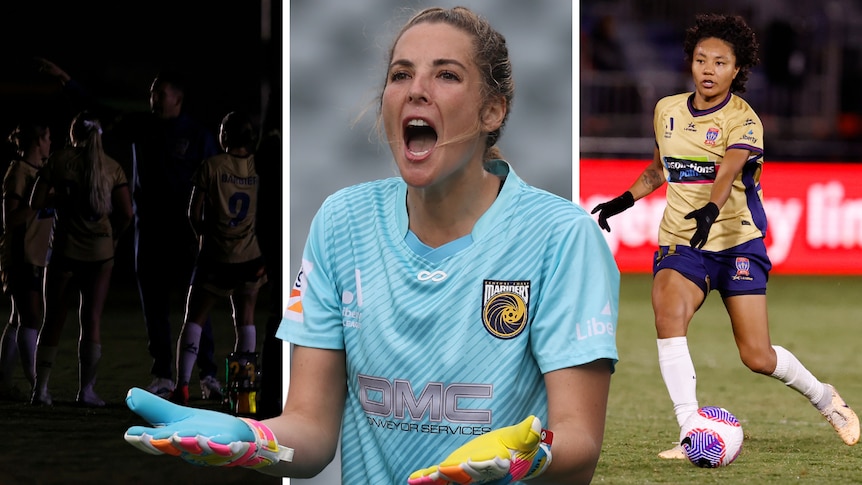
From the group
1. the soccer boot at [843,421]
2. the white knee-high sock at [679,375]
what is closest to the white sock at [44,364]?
the white knee-high sock at [679,375]

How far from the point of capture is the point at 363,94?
2678 mm

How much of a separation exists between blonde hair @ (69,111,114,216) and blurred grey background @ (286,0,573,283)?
119 inches

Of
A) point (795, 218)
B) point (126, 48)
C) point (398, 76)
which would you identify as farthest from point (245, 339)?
point (795, 218)

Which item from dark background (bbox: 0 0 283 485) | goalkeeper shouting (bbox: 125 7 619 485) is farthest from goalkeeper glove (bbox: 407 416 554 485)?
dark background (bbox: 0 0 283 485)

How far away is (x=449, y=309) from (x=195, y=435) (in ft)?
1.24

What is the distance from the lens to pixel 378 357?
5.31 feet

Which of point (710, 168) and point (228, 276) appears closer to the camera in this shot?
point (710, 168)

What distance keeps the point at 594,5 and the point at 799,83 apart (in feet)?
7.20

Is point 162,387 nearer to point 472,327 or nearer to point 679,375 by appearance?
point 679,375

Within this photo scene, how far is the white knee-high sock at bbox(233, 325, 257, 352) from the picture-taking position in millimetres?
5289

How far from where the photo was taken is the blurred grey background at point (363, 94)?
103 inches

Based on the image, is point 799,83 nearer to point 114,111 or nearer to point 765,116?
point 765,116

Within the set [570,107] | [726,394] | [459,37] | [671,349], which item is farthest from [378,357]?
[726,394]

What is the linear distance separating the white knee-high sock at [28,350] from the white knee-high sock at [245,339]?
40.6 inches
